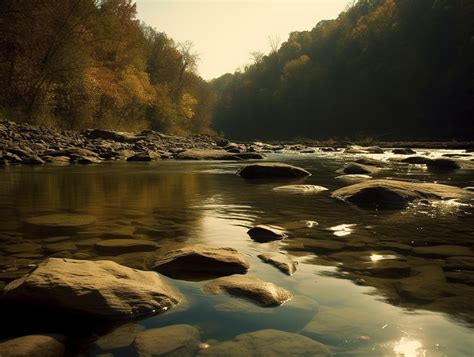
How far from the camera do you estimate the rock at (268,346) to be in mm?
1462

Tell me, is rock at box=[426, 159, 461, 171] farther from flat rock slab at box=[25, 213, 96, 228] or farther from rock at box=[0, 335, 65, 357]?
rock at box=[0, 335, 65, 357]

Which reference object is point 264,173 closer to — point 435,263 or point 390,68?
point 435,263

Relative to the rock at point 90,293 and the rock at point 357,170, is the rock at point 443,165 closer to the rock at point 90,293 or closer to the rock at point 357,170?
the rock at point 357,170

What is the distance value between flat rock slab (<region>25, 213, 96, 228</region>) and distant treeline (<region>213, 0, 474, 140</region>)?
35.1m

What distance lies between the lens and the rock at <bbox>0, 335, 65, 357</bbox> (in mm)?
1413

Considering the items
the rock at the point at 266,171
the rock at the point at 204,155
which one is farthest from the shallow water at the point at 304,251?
the rock at the point at 204,155

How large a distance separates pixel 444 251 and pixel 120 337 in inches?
87.4

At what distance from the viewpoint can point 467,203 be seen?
4973 millimetres

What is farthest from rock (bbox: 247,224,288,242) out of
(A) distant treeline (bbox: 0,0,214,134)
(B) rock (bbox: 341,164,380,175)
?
(A) distant treeline (bbox: 0,0,214,134)

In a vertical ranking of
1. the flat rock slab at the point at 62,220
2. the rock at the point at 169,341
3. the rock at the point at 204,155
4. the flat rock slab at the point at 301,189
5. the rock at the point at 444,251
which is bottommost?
the rock at the point at 444,251

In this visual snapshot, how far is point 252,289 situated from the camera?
200 centimetres

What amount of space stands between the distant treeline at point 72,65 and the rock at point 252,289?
683 inches

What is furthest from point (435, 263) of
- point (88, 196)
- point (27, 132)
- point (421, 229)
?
point (27, 132)

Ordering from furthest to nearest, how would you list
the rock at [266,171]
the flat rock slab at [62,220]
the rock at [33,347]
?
1. the rock at [266,171]
2. the flat rock slab at [62,220]
3. the rock at [33,347]
